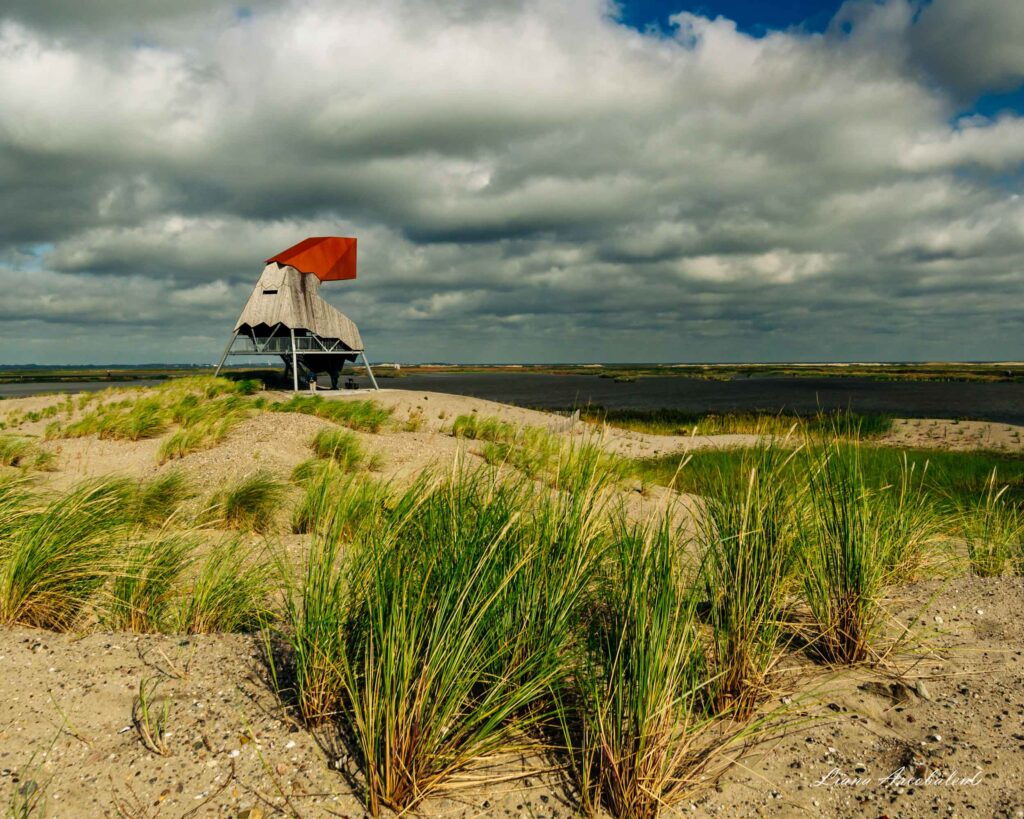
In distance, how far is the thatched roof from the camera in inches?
926

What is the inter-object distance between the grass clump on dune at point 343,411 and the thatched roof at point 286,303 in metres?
8.84

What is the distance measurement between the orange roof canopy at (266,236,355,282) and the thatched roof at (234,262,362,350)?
0.87ft

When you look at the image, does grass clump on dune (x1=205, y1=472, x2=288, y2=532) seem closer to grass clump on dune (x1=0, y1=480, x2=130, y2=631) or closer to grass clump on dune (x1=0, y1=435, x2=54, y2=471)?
grass clump on dune (x1=0, y1=480, x2=130, y2=631)

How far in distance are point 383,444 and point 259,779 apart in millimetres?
9846

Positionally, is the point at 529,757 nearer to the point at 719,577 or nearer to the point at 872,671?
the point at 719,577

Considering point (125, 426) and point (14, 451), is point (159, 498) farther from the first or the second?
point (125, 426)

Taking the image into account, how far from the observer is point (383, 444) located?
1191cm

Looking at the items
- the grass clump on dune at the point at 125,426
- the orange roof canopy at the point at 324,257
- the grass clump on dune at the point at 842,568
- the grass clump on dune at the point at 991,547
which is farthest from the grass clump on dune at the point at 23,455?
the orange roof canopy at the point at 324,257

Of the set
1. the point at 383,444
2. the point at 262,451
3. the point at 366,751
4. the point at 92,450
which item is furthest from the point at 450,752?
the point at 92,450

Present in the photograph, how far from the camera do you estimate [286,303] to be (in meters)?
23.5

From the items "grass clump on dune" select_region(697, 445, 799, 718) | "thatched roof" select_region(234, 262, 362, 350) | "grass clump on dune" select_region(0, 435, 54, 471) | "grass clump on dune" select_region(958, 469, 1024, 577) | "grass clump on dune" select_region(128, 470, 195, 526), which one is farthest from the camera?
"thatched roof" select_region(234, 262, 362, 350)

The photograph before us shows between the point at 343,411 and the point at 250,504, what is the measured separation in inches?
337

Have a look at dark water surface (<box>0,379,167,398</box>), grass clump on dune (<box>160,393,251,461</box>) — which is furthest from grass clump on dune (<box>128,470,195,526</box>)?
dark water surface (<box>0,379,167,398</box>)

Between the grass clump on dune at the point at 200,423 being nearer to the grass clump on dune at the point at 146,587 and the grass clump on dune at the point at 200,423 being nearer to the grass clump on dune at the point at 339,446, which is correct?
the grass clump on dune at the point at 339,446
